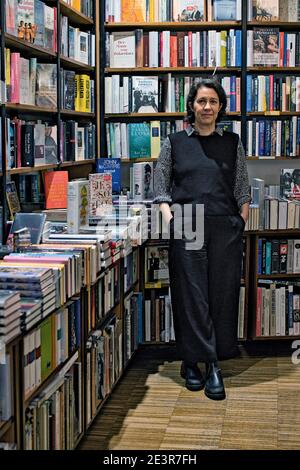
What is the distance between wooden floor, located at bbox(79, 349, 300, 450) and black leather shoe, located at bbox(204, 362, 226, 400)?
0.12ft

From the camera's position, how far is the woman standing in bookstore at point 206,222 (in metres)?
3.93

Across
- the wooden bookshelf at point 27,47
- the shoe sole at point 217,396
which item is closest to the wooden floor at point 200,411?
the shoe sole at point 217,396

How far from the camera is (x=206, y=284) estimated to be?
3.96 metres

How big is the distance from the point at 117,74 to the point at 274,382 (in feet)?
7.94

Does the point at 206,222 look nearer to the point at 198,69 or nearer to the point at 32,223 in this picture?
the point at 32,223

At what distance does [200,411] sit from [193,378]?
35 centimetres

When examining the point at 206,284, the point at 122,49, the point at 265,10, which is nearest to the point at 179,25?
the point at 122,49

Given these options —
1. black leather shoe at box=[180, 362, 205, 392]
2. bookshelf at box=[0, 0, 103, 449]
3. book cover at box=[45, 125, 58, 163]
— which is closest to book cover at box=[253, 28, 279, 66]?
bookshelf at box=[0, 0, 103, 449]

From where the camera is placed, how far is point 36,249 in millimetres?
3172

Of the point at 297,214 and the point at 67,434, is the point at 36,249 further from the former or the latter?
the point at 297,214

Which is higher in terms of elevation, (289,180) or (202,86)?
(202,86)

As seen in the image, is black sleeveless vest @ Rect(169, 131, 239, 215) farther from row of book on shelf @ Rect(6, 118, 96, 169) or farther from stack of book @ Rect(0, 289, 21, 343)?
stack of book @ Rect(0, 289, 21, 343)

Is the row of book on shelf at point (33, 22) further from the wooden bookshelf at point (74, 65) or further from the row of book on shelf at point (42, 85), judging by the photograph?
the wooden bookshelf at point (74, 65)
